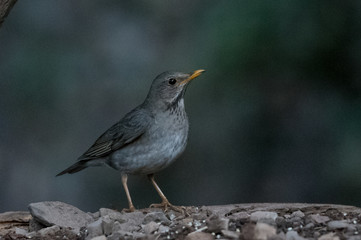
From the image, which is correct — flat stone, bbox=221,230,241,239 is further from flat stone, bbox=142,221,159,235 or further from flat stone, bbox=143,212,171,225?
flat stone, bbox=143,212,171,225

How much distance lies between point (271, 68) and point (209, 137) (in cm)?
103

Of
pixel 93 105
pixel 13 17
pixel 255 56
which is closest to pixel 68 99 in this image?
pixel 93 105

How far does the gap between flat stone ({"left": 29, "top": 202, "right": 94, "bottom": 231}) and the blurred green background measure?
1.48 meters

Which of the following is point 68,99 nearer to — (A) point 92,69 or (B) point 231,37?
(A) point 92,69

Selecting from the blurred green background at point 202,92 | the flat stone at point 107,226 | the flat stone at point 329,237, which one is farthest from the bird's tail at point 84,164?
the flat stone at point 329,237

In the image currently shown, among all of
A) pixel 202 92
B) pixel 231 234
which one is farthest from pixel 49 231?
pixel 202 92

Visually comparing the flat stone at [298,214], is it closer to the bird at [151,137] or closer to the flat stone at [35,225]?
the bird at [151,137]

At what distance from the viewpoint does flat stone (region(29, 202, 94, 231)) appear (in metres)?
5.70

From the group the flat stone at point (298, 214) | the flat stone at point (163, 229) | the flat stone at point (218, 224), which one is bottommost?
the flat stone at point (298, 214)

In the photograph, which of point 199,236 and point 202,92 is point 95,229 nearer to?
point 199,236

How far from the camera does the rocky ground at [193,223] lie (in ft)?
15.4

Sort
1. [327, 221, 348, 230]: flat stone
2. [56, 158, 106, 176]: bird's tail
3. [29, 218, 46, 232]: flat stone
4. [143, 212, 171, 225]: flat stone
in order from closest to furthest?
[327, 221, 348, 230]: flat stone → [143, 212, 171, 225]: flat stone → [29, 218, 46, 232]: flat stone → [56, 158, 106, 176]: bird's tail

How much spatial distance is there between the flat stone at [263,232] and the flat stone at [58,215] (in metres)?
1.87

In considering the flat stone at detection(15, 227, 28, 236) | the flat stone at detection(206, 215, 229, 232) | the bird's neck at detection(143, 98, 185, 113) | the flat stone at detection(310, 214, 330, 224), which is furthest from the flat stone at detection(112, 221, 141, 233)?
the bird's neck at detection(143, 98, 185, 113)
